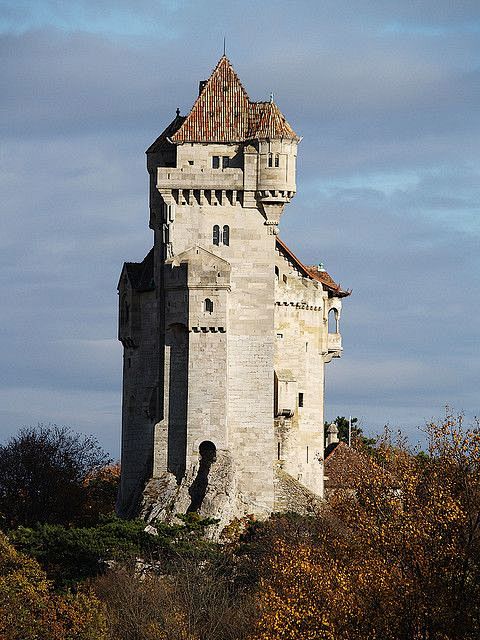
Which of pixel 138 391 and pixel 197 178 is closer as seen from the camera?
pixel 197 178

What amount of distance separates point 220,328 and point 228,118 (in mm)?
12409

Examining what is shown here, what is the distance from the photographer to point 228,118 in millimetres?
108188

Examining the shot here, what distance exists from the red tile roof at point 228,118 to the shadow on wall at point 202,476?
678 inches

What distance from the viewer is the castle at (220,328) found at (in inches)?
4082

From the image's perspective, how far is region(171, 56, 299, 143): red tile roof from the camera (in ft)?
353

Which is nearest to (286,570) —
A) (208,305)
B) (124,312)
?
(208,305)

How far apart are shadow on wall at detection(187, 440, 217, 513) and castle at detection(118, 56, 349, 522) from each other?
3.1 inches

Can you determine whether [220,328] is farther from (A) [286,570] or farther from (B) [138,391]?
(A) [286,570]

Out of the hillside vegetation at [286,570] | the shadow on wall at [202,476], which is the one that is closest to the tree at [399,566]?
the hillside vegetation at [286,570]

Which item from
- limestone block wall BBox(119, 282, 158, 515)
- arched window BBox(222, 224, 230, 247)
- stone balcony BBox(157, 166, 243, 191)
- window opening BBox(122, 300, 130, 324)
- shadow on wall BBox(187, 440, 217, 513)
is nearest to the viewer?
shadow on wall BBox(187, 440, 217, 513)

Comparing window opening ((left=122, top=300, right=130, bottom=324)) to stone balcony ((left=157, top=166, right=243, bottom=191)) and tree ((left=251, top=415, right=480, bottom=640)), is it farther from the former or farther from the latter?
tree ((left=251, top=415, right=480, bottom=640))

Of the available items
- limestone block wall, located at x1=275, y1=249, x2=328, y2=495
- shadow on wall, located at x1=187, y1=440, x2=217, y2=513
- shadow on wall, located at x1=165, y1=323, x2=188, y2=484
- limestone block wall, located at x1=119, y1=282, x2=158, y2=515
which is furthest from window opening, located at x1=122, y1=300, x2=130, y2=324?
shadow on wall, located at x1=187, y1=440, x2=217, y2=513

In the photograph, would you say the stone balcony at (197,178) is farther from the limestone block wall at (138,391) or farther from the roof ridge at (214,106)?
the limestone block wall at (138,391)

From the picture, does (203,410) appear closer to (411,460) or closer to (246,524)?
(246,524)
